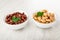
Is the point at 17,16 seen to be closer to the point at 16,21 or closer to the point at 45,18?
the point at 16,21

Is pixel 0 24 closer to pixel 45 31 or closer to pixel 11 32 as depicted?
pixel 11 32

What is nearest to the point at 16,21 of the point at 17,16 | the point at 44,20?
the point at 17,16

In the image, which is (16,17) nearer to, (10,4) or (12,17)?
(12,17)

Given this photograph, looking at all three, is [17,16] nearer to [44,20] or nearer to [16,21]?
[16,21]

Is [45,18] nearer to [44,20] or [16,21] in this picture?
[44,20]

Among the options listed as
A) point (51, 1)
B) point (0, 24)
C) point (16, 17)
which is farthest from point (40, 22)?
point (51, 1)

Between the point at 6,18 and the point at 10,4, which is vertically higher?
the point at 10,4

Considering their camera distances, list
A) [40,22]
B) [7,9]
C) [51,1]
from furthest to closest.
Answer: [51,1]
[7,9]
[40,22]

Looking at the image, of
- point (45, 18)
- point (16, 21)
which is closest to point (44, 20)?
point (45, 18)

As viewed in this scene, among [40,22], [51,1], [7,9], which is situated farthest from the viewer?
[51,1]

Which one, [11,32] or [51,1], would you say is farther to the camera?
[51,1]

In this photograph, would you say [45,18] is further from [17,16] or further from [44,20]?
[17,16]
